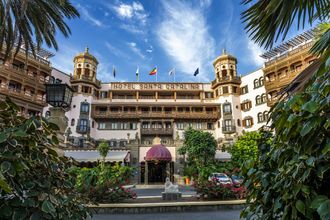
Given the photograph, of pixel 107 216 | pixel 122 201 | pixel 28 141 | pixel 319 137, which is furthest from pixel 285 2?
pixel 122 201

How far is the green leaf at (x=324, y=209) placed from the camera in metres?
1.33

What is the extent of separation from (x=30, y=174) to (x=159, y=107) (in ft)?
131

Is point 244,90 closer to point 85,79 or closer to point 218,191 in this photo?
point 85,79

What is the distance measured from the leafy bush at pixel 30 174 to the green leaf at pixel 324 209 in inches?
71.8

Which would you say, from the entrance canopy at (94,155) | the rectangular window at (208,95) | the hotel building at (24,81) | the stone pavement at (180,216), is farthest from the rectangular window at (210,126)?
the stone pavement at (180,216)

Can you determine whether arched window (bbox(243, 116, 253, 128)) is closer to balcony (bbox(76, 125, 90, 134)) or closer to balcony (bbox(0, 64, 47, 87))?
balcony (bbox(76, 125, 90, 134))

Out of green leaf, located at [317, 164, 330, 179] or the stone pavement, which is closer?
green leaf, located at [317, 164, 330, 179]

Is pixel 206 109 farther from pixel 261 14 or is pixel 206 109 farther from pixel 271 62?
pixel 261 14

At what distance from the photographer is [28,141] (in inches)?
88.7

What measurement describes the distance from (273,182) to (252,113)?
38.8m

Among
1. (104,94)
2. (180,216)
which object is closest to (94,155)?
(104,94)

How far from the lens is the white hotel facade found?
3831 centimetres

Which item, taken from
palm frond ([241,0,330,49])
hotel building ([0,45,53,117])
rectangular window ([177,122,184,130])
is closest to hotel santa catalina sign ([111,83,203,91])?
rectangular window ([177,122,184,130])

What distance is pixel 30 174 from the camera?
89.9 inches
